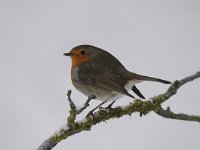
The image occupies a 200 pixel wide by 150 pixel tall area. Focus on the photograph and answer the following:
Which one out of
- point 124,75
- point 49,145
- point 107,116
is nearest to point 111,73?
point 124,75

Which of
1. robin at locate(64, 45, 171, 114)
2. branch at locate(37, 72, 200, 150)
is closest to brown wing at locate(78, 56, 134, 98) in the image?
robin at locate(64, 45, 171, 114)

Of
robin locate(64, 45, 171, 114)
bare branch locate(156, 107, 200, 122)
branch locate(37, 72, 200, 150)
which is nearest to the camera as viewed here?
branch locate(37, 72, 200, 150)

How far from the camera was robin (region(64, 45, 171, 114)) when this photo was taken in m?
3.29

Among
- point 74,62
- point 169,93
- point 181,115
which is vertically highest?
point 74,62

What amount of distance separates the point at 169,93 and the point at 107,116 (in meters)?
0.48

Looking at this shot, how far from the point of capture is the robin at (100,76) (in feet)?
10.8

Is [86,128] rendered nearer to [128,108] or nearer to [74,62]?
[128,108]

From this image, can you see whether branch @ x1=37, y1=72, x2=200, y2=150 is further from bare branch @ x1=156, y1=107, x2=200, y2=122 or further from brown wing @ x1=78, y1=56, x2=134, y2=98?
brown wing @ x1=78, y1=56, x2=134, y2=98

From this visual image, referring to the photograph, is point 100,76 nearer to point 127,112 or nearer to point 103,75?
point 103,75

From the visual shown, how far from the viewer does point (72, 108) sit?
7.42 feet

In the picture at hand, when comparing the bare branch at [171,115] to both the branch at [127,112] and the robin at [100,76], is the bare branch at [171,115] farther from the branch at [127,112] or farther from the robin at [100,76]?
the robin at [100,76]

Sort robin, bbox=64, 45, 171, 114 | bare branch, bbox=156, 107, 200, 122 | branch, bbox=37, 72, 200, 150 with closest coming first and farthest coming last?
branch, bbox=37, 72, 200, 150
bare branch, bbox=156, 107, 200, 122
robin, bbox=64, 45, 171, 114

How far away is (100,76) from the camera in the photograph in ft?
11.4

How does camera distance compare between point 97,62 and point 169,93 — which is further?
point 97,62
